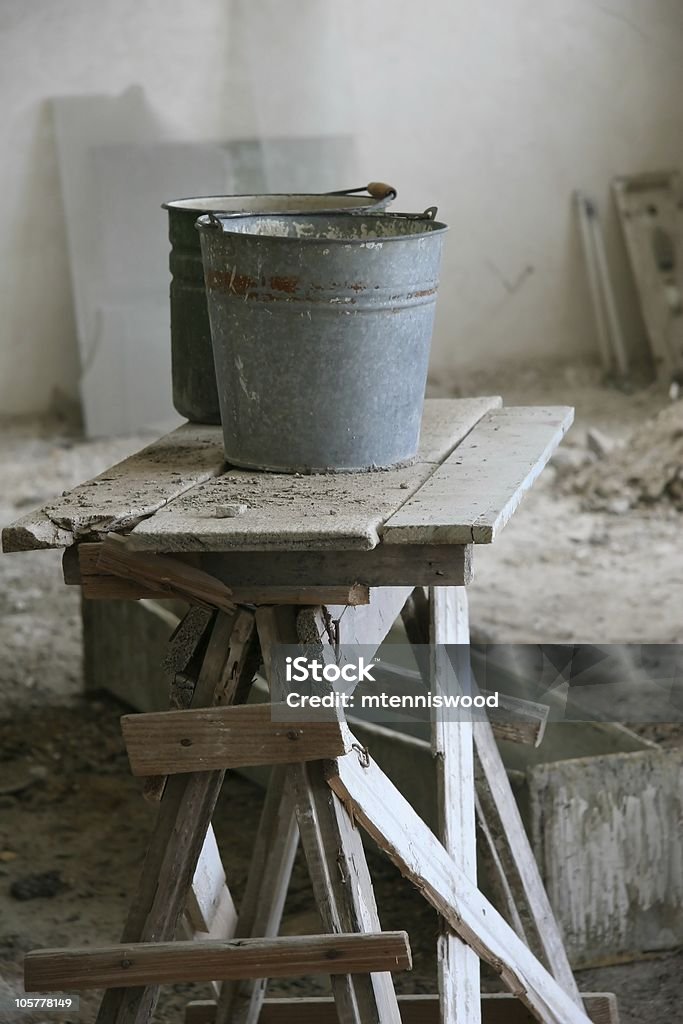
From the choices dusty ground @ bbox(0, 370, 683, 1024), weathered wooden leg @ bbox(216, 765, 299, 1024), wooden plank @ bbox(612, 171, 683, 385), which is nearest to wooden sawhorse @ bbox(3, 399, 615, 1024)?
weathered wooden leg @ bbox(216, 765, 299, 1024)

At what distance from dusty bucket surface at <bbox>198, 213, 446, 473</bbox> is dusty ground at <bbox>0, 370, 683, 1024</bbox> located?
1.39m

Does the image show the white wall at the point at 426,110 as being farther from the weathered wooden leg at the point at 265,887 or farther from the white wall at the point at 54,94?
the weathered wooden leg at the point at 265,887

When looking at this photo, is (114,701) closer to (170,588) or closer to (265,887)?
(265,887)

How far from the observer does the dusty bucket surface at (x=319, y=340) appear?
1.78 m

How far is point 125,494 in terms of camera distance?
185cm

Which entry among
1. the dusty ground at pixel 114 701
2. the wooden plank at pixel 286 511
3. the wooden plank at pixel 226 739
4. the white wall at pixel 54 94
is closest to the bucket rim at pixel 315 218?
the wooden plank at pixel 286 511

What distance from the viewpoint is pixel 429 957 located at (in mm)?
2791

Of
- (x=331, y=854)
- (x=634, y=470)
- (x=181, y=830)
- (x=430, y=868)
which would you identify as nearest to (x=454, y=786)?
(x=430, y=868)

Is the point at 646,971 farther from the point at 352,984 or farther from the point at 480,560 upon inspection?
the point at 480,560

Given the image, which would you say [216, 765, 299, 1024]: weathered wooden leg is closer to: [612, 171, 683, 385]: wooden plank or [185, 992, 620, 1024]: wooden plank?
[185, 992, 620, 1024]: wooden plank

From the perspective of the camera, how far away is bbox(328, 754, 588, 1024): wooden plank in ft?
5.63

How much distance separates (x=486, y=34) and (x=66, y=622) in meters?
4.63

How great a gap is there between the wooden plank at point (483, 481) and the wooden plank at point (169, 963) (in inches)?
23.9

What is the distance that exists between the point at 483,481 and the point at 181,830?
68 cm
